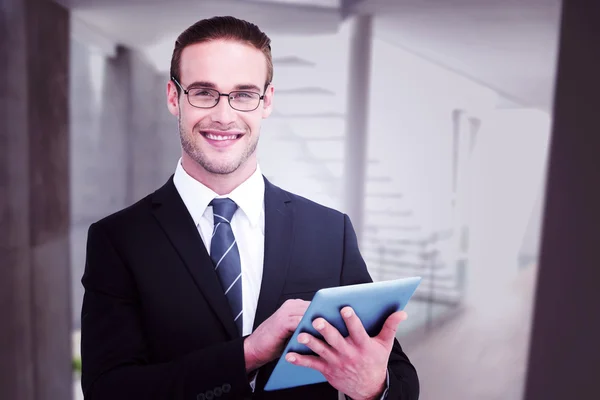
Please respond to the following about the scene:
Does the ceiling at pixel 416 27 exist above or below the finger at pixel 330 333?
above

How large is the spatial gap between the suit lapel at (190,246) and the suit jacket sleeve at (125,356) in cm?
15

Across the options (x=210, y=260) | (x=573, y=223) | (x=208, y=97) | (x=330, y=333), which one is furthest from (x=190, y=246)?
(x=573, y=223)

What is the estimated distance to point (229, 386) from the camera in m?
1.18

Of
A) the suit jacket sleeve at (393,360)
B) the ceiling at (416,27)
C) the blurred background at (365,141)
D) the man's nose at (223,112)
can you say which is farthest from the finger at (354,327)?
the ceiling at (416,27)

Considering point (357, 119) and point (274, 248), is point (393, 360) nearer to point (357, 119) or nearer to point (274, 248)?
point (274, 248)

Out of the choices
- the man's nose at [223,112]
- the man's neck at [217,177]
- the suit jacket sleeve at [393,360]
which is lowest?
the suit jacket sleeve at [393,360]

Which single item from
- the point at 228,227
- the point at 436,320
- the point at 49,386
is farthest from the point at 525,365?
the point at 49,386

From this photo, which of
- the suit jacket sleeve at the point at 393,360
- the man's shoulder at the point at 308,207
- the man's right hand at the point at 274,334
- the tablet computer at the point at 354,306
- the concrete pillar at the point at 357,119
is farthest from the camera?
the concrete pillar at the point at 357,119

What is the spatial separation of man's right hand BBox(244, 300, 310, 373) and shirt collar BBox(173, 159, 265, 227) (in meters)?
0.42

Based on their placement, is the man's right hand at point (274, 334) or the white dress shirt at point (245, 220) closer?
the man's right hand at point (274, 334)

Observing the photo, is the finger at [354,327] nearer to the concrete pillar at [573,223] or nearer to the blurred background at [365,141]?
the blurred background at [365,141]

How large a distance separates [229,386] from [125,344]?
0.30 metres

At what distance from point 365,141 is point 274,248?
3.55 feet

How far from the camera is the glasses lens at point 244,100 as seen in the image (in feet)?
4.66
